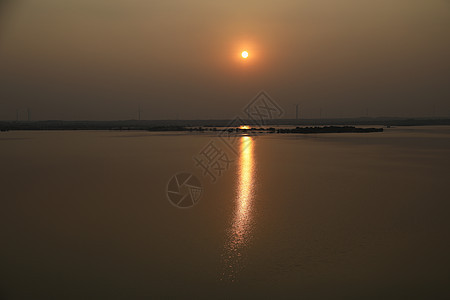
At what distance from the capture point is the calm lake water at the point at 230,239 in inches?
157

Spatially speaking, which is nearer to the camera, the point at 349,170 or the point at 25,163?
the point at 349,170

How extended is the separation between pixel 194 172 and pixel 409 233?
6896 mm

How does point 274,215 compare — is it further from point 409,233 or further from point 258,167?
point 258,167

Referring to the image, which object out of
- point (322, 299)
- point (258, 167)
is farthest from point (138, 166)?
point (322, 299)

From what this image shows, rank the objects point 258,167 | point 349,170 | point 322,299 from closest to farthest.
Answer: point 322,299 → point 349,170 → point 258,167

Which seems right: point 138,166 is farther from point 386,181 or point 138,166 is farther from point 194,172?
point 386,181

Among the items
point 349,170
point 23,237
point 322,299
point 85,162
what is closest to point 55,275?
point 23,237

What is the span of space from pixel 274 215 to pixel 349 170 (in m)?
5.73

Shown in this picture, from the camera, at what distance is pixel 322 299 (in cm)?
374

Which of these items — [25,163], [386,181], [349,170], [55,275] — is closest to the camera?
[55,275]

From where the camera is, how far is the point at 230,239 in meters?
5.21

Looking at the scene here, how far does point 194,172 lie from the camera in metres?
11.4

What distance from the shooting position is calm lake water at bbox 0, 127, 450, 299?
399cm

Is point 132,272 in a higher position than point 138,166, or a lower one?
lower
